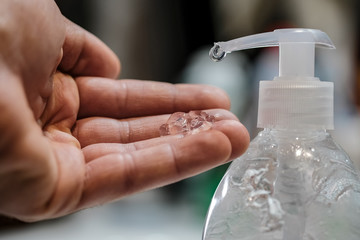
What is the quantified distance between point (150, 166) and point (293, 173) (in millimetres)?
184

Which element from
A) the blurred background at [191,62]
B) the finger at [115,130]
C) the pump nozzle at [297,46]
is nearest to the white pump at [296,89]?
the pump nozzle at [297,46]

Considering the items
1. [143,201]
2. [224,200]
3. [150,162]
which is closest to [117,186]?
[150,162]

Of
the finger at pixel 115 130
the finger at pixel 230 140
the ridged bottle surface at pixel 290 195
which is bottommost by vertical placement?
the ridged bottle surface at pixel 290 195

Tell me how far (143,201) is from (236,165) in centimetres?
64

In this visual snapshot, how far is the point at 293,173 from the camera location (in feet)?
1.69

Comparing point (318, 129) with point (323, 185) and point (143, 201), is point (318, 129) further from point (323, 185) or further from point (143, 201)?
point (143, 201)

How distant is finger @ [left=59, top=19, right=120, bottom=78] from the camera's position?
25.2 inches

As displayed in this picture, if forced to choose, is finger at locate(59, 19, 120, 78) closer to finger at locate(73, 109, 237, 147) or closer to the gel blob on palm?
finger at locate(73, 109, 237, 147)

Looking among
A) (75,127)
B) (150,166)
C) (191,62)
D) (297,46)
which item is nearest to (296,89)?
(297,46)

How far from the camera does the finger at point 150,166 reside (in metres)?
0.44

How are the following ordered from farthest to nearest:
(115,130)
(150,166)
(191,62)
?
1. (191,62)
2. (115,130)
3. (150,166)

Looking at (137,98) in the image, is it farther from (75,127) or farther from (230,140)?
(230,140)

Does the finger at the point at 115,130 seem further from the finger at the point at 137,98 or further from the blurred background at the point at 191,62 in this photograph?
the blurred background at the point at 191,62

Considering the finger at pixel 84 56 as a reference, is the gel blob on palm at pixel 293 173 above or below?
below
